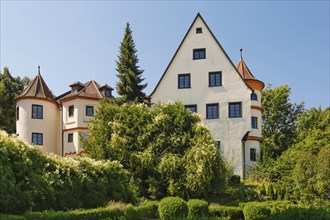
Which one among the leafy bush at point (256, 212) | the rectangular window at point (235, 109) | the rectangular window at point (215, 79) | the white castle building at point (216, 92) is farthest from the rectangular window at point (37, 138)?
the leafy bush at point (256, 212)

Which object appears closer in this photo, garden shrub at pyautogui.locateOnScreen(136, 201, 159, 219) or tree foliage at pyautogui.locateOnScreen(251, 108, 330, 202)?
garden shrub at pyautogui.locateOnScreen(136, 201, 159, 219)

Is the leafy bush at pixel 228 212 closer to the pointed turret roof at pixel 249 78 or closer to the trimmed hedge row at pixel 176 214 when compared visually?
the trimmed hedge row at pixel 176 214

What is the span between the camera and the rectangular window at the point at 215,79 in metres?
31.4

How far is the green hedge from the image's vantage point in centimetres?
1408

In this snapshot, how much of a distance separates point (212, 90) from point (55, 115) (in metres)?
18.2

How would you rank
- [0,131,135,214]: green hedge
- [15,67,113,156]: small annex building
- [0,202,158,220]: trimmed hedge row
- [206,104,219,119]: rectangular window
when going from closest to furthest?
[0,202,158,220]: trimmed hedge row, [0,131,135,214]: green hedge, [206,104,219,119]: rectangular window, [15,67,113,156]: small annex building

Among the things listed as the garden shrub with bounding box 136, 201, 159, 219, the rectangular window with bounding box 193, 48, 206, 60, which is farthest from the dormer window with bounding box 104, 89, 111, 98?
the garden shrub with bounding box 136, 201, 159, 219

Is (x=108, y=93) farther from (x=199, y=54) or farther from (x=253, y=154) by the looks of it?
(x=253, y=154)

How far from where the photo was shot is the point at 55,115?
1612 inches

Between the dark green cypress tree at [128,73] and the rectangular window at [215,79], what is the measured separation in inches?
277

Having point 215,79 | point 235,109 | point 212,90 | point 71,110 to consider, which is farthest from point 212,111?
point 71,110

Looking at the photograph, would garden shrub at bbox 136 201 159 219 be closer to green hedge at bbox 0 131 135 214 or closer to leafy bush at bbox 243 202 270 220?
green hedge at bbox 0 131 135 214

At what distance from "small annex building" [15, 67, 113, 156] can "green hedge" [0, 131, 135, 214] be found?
19087mm

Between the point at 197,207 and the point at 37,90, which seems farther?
the point at 37,90
